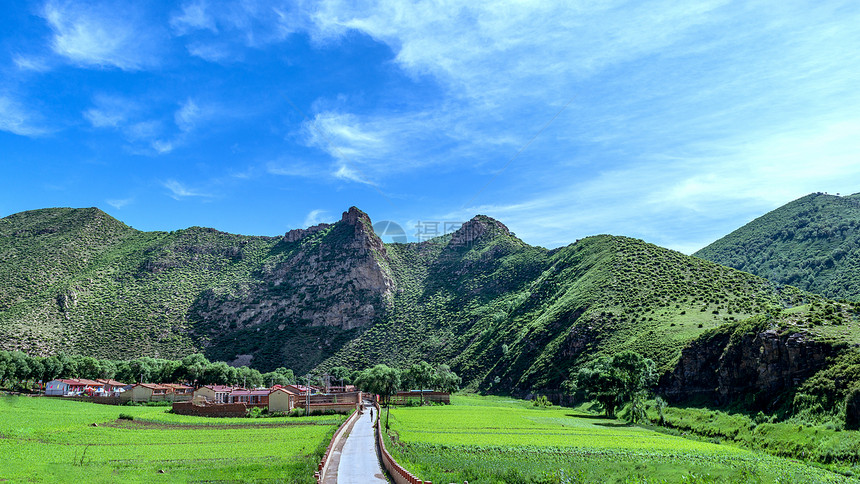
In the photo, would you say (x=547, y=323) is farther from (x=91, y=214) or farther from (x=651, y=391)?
(x=91, y=214)

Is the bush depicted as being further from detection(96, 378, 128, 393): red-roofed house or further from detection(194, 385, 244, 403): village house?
detection(96, 378, 128, 393): red-roofed house

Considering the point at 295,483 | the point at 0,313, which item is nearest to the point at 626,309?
the point at 295,483

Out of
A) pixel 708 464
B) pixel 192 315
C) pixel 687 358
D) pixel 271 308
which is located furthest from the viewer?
pixel 271 308

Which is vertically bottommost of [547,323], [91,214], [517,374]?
[517,374]

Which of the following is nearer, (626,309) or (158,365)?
(626,309)

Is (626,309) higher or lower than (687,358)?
higher

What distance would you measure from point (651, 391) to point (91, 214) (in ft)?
566

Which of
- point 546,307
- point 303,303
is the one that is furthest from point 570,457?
point 303,303

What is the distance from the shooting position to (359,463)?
28859 mm

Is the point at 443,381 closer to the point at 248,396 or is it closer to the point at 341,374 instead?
the point at 341,374

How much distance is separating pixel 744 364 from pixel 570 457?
3139 centimetres

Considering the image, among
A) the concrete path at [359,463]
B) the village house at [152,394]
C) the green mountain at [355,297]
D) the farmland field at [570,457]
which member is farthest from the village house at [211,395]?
the concrete path at [359,463]

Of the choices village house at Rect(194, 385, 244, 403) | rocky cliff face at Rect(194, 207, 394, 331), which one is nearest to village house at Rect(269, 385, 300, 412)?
village house at Rect(194, 385, 244, 403)

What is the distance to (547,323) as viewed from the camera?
350ft
